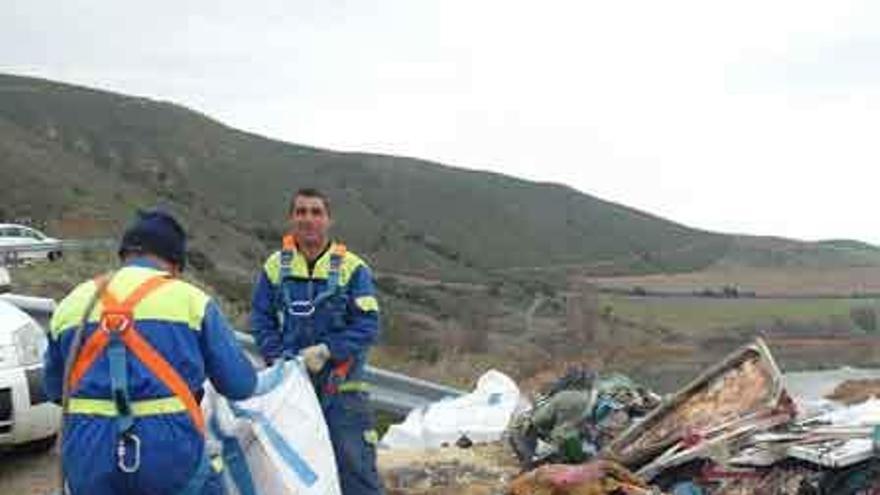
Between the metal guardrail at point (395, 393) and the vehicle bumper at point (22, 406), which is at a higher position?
the vehicle bumper at point (22, 406)

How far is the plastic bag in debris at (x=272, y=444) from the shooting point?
5195 millimetres

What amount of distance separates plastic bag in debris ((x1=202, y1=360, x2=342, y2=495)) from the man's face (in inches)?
37.4

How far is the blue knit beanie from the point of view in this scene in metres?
4.57

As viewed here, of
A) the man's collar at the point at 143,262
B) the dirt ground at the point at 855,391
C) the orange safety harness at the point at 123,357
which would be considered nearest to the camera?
the orange safety harness at the point at 123,357

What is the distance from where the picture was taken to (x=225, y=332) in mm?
4480

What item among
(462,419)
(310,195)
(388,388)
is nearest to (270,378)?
(310,195)

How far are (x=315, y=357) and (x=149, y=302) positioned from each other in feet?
5.65

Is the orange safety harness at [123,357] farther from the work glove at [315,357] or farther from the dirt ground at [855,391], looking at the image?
the dirt ground at [855,391]

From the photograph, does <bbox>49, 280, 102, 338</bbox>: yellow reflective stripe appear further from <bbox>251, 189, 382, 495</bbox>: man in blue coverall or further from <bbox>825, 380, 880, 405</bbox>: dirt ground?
<bbox>825, 380, 880, 405</bbox>: dirt ground

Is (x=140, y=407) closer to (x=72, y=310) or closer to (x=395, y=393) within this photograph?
(x=72, y=310)

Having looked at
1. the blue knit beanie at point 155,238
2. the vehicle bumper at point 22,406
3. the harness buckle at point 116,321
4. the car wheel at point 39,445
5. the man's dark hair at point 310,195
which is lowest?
the car wheel at point 39,445

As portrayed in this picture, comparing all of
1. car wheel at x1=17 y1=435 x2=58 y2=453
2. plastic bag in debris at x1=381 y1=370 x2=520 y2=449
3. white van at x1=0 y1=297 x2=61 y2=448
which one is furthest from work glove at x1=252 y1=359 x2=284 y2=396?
plastic bag in debris at x1=381 y1=370 x2=520 y2=449

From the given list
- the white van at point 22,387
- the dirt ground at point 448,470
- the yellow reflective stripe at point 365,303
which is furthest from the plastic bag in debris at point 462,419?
the yellow reflective stripe at point 365,303

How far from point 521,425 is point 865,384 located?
5423 mm
